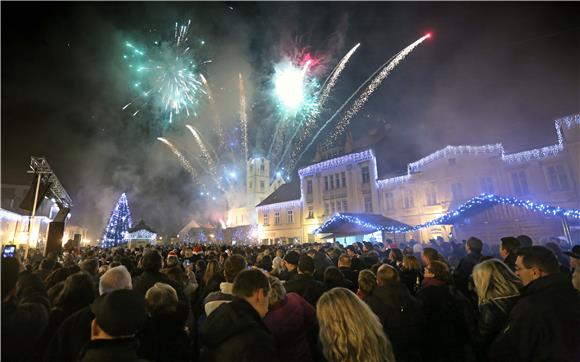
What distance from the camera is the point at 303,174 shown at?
1550 inches

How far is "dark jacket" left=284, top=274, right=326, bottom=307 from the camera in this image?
4387mm

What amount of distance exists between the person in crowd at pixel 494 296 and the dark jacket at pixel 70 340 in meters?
4.73

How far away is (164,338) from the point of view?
3240 millimetres

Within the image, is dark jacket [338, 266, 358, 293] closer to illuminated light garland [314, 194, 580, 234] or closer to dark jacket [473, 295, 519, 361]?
dark jacket [473, 295, 519, 361]

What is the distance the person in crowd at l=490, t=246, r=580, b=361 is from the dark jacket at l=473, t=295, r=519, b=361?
0.57 m

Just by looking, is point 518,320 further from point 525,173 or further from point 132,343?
point 525,173

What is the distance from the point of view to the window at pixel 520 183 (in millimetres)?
22611

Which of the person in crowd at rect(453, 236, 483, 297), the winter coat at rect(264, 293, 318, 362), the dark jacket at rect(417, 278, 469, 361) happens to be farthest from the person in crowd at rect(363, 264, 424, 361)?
the person in crowd at rect(453, 236, 483, 297)

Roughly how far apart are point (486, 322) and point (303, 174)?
35796 mm

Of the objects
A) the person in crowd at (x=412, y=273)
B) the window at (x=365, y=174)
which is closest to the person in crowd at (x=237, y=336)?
the person in crowd at (x=412, y=273)

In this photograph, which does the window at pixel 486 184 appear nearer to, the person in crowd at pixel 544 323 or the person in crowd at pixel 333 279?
the person in crowd at pixel 333 279

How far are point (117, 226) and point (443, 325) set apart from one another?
46493 mm

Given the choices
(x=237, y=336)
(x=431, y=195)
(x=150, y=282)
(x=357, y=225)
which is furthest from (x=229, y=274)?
(x=431, y=195)

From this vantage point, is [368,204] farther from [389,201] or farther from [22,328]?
[22,328]
